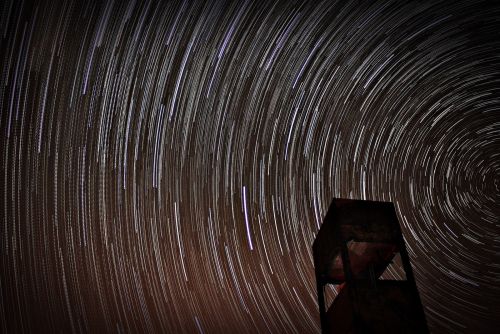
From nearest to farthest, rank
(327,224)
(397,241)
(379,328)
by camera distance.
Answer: (379,328) → (397,241) → (327,224)

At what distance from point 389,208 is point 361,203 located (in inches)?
22.7

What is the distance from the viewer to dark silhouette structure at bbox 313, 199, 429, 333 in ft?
21.5

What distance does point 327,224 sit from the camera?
7.95m

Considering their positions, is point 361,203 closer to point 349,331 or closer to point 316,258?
point 316,258

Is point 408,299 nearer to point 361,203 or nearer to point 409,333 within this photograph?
point 409,333

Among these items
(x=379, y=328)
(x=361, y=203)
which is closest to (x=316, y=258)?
(x=361, y=203)

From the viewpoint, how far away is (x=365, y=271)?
7918 mm

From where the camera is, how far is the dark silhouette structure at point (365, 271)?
657 cm

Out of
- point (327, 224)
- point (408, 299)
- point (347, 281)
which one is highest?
point (327, 224)

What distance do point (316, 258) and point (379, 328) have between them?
2.36 metres

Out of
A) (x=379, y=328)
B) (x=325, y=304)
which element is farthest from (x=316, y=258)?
(x=379, y=328)

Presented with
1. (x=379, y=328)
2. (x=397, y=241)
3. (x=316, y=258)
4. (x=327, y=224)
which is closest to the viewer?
(x=379, y=328)

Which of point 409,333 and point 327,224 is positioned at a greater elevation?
point 327,224

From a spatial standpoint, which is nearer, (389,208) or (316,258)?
(389,208)
